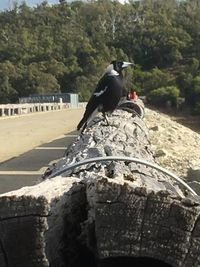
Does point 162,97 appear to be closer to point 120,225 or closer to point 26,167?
point 26,167

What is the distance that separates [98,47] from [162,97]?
2946 cm

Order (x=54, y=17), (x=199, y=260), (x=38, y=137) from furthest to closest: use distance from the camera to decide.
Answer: (x=54, y=17), (x=38, y=137), (x=199, y=260)

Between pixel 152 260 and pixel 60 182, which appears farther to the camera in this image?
pixel 60 182

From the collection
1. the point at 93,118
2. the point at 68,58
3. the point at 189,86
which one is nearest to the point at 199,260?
the point at 93,118

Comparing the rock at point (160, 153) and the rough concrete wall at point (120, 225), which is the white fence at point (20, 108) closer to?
the rock at point (160, 153)

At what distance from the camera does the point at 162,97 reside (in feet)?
241

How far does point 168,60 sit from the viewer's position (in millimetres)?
98438

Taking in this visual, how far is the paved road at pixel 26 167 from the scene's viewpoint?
8.91 meters

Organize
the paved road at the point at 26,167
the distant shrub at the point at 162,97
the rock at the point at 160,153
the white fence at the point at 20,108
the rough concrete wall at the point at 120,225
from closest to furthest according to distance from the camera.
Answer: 1. the rough concrete wall at the point at 120,225
2. the paved road at the point at 26,167
3. the rock at the point at 160,153
4. the white fence at the point at 20,108
5. the distant shrub at the point at 162,97

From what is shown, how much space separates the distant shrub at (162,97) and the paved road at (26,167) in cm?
5887

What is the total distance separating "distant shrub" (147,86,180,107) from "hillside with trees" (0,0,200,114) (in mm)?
124

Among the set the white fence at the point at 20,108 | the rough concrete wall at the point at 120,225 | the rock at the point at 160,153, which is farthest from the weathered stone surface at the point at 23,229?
the white fence at the point at 20,108

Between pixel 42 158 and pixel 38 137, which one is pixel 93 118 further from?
pixel 38 137

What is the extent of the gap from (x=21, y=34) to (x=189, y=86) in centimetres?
4176
